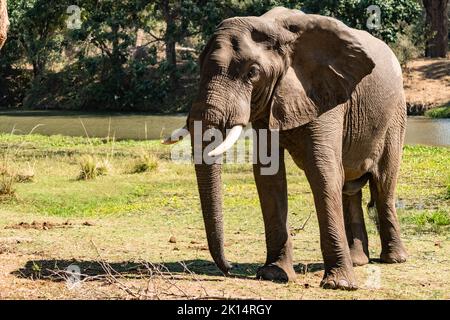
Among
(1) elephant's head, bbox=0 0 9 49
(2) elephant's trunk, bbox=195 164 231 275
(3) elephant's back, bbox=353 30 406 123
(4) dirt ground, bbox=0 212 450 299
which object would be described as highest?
(1) elephant's head, bbox=0 0 9 49

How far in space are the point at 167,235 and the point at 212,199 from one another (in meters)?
3.96

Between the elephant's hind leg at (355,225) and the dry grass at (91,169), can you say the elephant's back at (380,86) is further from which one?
the dry grass at (91,169)

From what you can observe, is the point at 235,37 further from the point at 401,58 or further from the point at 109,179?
the point at 401,58

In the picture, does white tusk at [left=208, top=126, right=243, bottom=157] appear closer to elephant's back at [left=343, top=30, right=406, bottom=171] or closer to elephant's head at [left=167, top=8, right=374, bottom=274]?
elephant's head at [left=167, top=8, right=374, bottom=274]

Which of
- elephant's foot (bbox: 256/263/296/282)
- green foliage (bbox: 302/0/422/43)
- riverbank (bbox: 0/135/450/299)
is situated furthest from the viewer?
green foliage (bbox: 302/0/422/43)

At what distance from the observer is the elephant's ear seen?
8219 mm

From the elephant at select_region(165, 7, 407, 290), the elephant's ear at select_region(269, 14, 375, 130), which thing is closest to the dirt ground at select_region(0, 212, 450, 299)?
the elephant at select_region(165, 7, 407, 290)

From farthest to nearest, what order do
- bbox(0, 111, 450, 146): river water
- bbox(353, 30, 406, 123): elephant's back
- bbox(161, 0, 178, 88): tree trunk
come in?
bbox(161, 0, 178, 88): tree trunk, bbox(0, 111, 450, 146): river water, bbox(353, 30, 406, 123): elephant's back

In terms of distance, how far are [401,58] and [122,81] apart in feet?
41.5

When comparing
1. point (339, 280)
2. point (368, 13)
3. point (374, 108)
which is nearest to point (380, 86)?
point (374, 108)

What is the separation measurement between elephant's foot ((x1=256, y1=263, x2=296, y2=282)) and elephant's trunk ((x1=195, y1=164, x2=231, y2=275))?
1037mm

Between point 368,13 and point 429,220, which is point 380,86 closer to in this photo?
point 429,220

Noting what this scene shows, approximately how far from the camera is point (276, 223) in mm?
8891

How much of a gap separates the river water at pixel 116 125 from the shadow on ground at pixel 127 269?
646 inches
